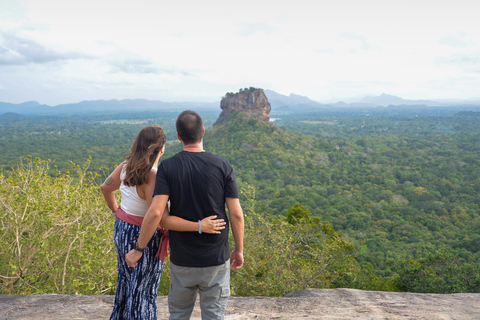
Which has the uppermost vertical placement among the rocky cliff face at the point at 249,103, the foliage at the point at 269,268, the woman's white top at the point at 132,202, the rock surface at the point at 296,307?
the rocky cliff face at the point at 249,103

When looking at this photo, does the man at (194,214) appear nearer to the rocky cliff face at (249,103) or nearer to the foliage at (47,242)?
the foliage at (47,242)

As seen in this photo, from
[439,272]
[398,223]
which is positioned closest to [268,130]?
[398,223]

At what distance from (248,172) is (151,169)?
1893 inches

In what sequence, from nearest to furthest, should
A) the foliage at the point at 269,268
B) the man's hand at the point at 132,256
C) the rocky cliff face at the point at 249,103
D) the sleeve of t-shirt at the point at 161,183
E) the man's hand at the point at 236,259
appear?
the sleeve of t-shirt at the point at 161,183 → the man's hand at the point at 132,256 → the man's hand at the point at 236,259 → the foliage at the point at 269,268 → the rocky cliff face at the point at 249,103

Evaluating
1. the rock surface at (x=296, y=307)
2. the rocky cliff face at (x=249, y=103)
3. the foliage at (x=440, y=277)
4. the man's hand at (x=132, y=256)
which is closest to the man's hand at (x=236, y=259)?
the man's hand at (x=132, y=256)

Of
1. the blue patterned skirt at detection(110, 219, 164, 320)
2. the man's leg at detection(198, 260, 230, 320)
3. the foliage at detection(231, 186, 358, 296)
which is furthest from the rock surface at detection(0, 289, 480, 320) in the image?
the foliage at detection(231, 186, 358, 296)

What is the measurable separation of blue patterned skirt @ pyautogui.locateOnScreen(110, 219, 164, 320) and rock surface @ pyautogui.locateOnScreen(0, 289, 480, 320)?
864 millimetres

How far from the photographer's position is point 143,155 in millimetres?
2256

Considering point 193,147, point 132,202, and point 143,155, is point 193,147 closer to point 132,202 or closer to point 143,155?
point 143,155

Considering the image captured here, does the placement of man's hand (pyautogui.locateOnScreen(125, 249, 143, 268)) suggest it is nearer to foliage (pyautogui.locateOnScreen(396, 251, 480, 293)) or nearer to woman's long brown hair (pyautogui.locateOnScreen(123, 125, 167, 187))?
woman's long brown hair (pyautogui.locateOnScreen(123, 125, 167, 187))

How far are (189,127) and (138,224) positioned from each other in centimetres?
89

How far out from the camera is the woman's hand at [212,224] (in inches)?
83.4

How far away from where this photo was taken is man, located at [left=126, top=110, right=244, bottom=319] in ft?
6.92

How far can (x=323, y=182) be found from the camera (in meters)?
48.0
